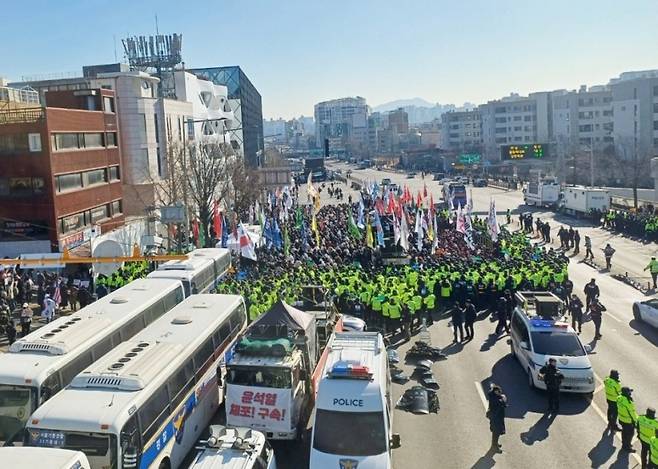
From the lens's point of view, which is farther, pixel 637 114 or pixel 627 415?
pixel 637 114

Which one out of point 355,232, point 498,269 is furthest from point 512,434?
point 355,232

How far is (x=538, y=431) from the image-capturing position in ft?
47.8

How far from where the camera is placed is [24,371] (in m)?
13.1

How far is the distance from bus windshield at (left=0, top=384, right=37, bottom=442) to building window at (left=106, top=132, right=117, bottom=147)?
104 ft

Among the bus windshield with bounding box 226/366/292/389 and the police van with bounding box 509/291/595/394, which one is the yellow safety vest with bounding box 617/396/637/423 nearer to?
the police van with bounding box 509/291/595/394

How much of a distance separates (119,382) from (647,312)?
58.6 feet

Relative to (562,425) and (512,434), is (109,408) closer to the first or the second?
(512,434)

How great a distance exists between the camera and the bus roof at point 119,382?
10984mm

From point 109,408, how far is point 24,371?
3.06m

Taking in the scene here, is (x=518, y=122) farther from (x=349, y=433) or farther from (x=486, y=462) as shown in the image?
(x=349, y=433)

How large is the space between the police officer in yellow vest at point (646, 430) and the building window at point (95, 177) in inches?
1325

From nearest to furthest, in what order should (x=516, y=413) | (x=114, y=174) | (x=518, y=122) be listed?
(x=516, y=413)
(x=114, y=174)
(x=518, y=122)

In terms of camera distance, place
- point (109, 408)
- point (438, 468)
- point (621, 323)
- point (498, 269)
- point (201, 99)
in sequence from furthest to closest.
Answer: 1. point (201, 99)
2. point (498, 269)
3. point (621, 323)
4. point (438, 468)
5. point (109, 408)

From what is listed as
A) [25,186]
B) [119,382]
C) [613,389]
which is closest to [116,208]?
[25,186]
